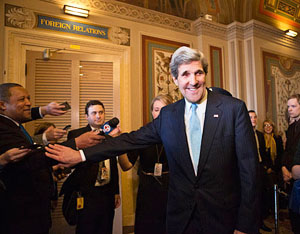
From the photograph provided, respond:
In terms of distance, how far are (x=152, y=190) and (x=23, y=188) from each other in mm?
1169

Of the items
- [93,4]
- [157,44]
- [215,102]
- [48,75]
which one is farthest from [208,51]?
[215,102]

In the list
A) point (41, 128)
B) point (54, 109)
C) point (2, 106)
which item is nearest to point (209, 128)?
point (54, 109)

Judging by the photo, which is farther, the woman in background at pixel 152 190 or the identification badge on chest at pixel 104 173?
the identification badge on chest at pixel 104 173

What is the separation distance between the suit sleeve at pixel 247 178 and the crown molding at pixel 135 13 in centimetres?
373

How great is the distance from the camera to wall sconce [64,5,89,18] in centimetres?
392

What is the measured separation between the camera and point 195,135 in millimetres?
1509

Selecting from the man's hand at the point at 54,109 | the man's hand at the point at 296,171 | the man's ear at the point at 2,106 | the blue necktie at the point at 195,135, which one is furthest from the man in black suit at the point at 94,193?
the man's hand at the point at 296,171

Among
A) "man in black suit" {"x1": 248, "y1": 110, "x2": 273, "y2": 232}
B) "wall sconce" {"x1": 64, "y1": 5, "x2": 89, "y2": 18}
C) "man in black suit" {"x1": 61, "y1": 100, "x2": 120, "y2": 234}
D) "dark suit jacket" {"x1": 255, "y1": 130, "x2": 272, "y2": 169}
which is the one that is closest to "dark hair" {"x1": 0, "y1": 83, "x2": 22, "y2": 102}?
"man in black suit" {"x1": 61, "y1": 100, "x2": 120, "y2": 234}

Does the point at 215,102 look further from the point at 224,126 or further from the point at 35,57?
the point at 35,57

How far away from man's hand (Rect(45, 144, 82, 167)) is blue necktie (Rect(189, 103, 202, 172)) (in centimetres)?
75

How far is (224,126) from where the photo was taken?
4.72 ft

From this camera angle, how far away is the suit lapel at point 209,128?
1421 mm

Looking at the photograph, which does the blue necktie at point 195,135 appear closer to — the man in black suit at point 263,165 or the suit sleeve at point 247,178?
the suit sleeve at point 247,178

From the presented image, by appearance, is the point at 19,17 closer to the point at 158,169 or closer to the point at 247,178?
the point at 158,169
